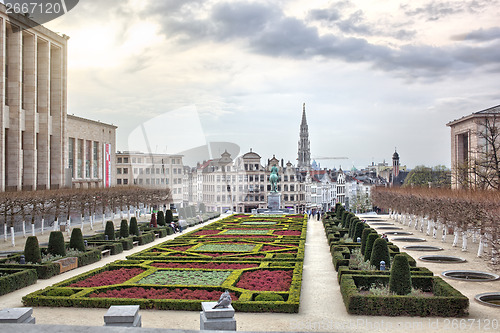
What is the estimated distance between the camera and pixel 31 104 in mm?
55156

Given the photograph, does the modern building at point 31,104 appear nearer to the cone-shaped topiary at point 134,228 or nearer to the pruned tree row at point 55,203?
the pruned tree row at point 55,203

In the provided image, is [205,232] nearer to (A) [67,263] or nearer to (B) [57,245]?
(B) [57,245]

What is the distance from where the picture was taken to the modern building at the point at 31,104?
169 feet

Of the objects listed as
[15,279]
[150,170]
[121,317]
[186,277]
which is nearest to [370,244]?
[186,277]

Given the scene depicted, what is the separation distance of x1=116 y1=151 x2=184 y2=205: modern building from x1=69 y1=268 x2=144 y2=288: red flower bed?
3307 inches

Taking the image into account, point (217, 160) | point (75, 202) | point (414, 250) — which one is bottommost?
point (414, 250)

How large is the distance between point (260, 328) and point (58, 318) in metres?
6.71

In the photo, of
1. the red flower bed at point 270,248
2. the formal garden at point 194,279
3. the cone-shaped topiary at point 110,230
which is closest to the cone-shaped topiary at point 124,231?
the cone-shaped topiary at point 110,230

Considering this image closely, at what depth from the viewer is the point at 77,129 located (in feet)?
231

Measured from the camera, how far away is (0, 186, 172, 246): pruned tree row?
37694 mm

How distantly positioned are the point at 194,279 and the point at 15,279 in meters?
7.55

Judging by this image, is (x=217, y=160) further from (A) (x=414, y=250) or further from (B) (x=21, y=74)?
(A) (x=414, y=250)

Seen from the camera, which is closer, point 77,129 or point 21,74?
point 21,74

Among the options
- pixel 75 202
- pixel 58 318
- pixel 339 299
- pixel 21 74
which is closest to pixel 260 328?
pixel 339 299
